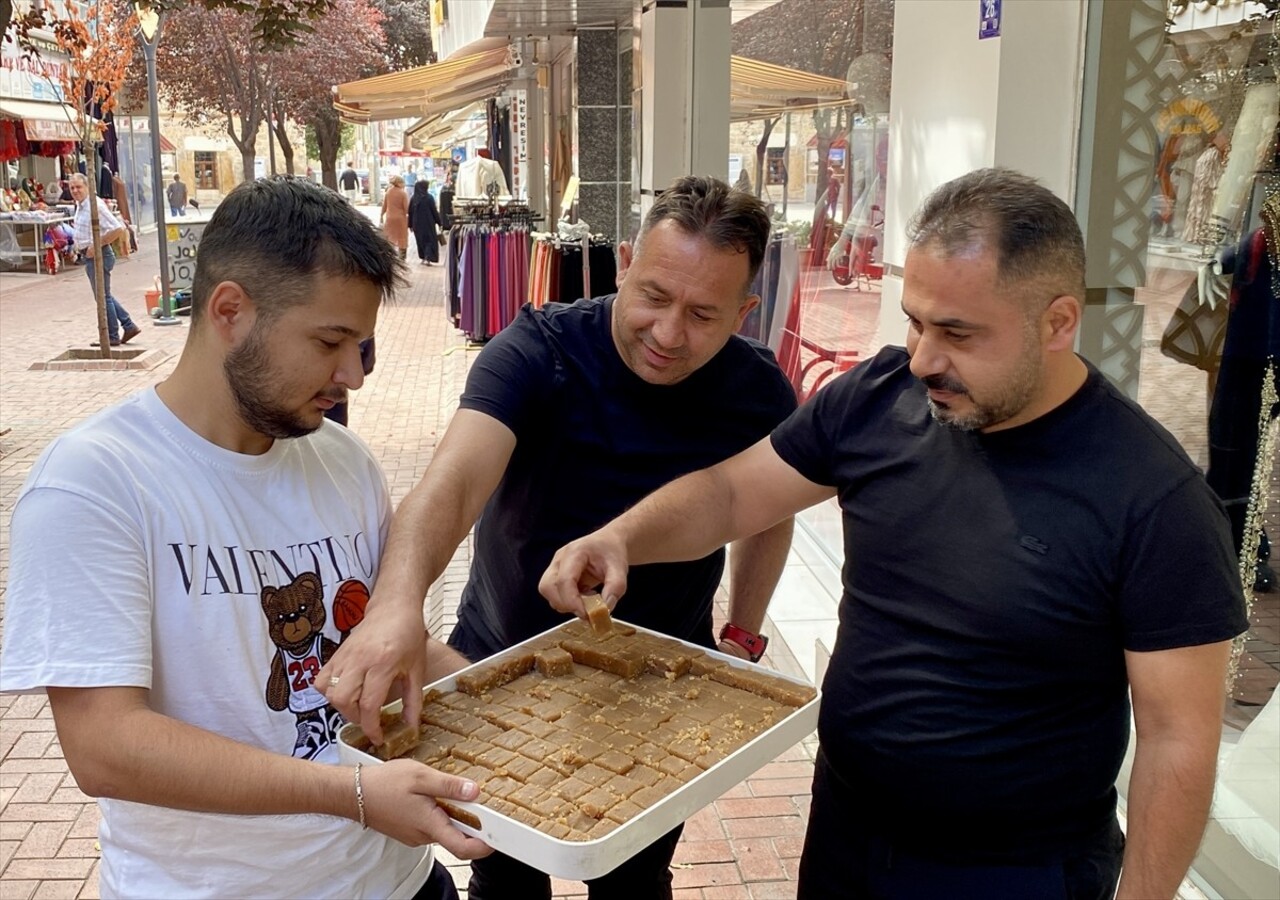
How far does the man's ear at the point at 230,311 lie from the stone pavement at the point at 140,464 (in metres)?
0.35

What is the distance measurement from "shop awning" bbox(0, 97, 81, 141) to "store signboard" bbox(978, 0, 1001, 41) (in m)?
27.2

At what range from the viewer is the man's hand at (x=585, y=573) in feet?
7.33

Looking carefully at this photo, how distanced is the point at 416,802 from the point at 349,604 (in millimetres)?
449

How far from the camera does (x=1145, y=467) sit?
1.96m

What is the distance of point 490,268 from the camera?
453 inches

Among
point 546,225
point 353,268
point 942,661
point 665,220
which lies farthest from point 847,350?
point 546,225

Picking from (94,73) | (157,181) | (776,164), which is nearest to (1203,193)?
(776,164)

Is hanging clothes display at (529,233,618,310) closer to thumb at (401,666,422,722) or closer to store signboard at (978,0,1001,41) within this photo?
store signboard at (978,0,1001,41)

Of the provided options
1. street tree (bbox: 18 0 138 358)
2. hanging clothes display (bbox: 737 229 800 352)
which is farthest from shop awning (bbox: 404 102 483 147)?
hanging clothes display (bbox: 737 229 800 352)

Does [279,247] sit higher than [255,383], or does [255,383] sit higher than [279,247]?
[279,247]

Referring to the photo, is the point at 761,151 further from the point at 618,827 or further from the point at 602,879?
the point at 618,827

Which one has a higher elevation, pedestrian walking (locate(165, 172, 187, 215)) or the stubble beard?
pedestrian walking (locate(165, 172, 187, 215))

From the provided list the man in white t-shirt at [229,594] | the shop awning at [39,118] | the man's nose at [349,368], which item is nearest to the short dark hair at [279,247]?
the man in white t-shirt at [229,594]

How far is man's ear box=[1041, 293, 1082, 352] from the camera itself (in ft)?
6.57
